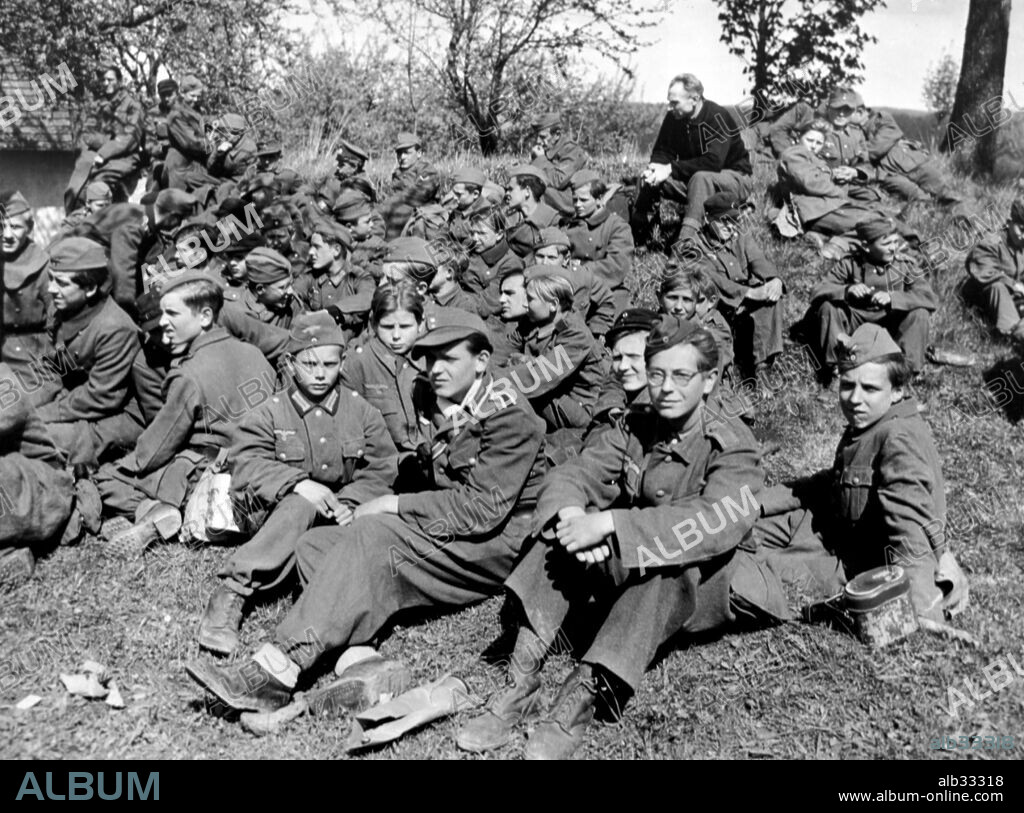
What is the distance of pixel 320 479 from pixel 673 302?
10.3 ft

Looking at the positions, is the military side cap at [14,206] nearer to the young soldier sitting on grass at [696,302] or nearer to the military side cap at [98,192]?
the military side cap at [98,192]

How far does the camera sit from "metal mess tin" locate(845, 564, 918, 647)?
4.24 m

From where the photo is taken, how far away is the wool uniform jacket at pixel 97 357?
6.09 meters

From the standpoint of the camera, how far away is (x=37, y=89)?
45.8 ft

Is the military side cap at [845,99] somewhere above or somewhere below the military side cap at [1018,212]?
above

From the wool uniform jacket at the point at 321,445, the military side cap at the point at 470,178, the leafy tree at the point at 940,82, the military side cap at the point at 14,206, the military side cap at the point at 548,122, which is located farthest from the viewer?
the leafy tree at the point at 940,82

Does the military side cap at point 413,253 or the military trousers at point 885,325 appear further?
the military trousers at point 885,325

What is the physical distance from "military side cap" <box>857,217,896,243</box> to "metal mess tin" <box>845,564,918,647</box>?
4.42 metres

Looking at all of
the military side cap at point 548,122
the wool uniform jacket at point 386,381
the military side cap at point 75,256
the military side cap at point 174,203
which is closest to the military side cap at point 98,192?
the military side cap at point 174,203

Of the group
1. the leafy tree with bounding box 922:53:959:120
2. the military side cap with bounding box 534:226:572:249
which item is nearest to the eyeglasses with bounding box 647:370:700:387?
the military side cap with bounding box 534:226:572:249

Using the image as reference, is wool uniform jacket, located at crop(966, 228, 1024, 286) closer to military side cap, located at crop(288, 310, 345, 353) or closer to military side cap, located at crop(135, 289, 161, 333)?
military side cap, located at crop(288, 310, 345, 353)

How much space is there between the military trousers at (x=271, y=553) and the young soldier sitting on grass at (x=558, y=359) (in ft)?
6.62

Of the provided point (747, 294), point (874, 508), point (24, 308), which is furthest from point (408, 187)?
point (874, 508)

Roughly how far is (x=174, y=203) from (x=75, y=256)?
13.5 feet
